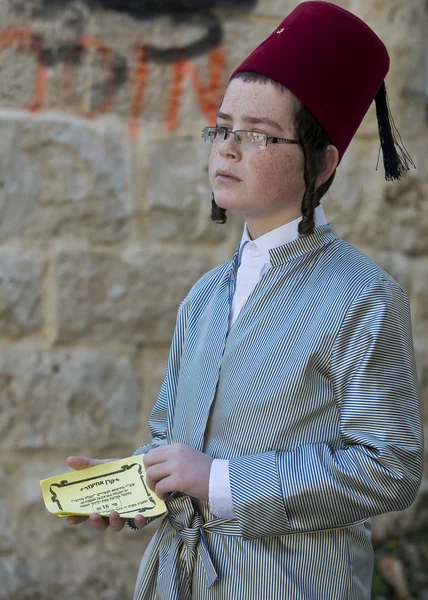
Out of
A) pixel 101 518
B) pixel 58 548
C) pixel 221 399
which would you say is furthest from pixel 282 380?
pixel 58 548

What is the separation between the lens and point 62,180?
284 cm

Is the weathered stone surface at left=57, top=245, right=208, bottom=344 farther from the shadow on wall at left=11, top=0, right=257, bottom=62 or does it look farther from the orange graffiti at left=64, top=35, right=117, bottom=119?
the shadow on wall at left=11, top=0, right=257, bottom=62

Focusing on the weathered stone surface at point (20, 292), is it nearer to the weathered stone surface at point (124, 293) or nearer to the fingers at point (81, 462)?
the weathered stone surface at point (124, 293)

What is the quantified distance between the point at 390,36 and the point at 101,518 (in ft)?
7.10

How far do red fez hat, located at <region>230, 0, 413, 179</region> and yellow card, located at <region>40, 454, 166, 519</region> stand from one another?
30.4 inches

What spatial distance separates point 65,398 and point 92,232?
1.82 feet

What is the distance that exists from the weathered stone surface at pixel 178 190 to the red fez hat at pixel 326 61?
1.22 m

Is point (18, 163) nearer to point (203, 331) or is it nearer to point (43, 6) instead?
Result: point (43, 6)

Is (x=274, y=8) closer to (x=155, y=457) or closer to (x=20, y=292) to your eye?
(x=20, y=292)

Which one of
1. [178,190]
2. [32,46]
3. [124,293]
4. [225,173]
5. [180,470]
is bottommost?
[124,293]

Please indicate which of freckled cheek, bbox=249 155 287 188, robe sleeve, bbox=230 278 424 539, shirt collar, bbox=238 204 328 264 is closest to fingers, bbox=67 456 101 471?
robe sleeve, bbox=230 278 424 539

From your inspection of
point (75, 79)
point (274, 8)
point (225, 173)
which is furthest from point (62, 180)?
point (225, 173)

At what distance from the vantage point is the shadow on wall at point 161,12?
2.80m

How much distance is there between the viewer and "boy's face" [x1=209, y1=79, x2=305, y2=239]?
5.49 feet
